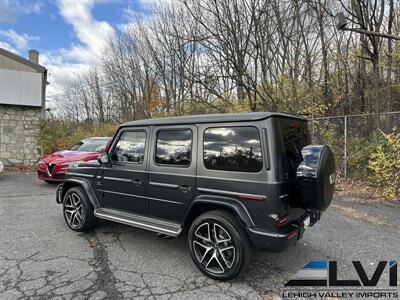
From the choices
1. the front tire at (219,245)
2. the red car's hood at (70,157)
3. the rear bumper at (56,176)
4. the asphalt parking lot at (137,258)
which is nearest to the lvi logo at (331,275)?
the asphalt parking lot at (137,258)

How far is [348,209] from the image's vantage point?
5926mm

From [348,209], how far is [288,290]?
3.87 meters

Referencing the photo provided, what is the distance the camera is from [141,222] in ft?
12.0

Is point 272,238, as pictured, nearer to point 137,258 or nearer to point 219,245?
point 219,245

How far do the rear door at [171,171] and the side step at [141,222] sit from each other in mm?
80

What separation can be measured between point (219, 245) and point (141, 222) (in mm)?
1175

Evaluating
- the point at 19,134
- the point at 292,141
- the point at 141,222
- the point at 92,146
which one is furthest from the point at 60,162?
the point at 292,141

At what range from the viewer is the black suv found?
110 inches

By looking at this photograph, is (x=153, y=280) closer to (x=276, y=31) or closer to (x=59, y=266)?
(x=59, y=266)

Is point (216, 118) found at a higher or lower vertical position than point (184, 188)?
higher

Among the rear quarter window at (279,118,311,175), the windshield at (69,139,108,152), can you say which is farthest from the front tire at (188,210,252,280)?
the windshield at (69,139,108,152)

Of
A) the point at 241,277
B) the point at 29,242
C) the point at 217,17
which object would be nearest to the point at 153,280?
the point at 241,277

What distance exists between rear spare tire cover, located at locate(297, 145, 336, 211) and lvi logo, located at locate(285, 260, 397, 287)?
83cm

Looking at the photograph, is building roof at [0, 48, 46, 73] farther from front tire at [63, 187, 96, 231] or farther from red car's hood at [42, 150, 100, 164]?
front tire at [63, 187, 96, 231]
